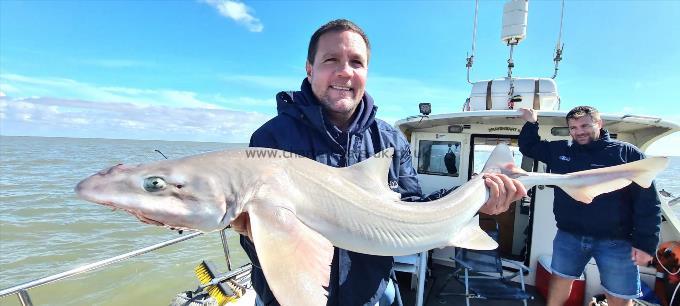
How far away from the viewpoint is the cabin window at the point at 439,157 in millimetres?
7422

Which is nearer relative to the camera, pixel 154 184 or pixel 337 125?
pixel 154 184

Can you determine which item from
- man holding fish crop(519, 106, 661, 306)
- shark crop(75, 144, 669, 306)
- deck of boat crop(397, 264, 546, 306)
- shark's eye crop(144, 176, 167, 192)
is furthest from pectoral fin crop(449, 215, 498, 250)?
deck of boat crop(397, 264, 546, 306)

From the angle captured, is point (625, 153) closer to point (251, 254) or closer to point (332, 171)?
point (332, 171)

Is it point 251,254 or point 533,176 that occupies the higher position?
point 533,176

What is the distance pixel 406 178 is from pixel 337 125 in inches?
25.3

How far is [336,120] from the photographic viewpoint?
2.34 m

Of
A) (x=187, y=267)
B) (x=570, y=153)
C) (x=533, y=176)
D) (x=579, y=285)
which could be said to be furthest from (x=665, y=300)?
(x=187, y=267)

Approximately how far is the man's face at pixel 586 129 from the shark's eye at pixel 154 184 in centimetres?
472

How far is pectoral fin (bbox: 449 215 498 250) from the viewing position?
258cm

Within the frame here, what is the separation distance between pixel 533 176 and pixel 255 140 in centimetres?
206

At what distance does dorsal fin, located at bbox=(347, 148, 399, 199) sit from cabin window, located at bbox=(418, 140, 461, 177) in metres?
5.67

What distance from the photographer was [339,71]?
7.09 feet

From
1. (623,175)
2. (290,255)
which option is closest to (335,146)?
(290,255)

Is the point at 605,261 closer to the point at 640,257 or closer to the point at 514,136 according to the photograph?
the point at 640,257
